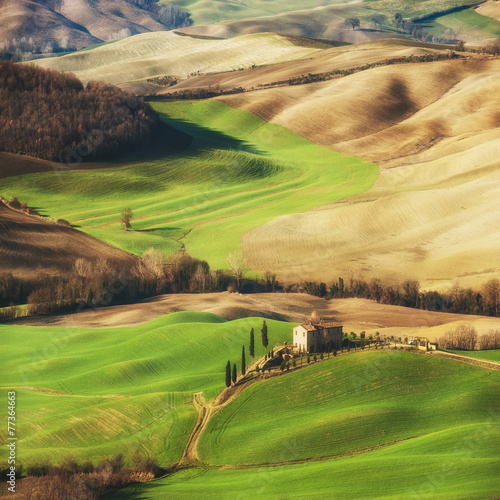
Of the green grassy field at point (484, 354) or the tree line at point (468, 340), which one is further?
the tree line at point (468, 340)

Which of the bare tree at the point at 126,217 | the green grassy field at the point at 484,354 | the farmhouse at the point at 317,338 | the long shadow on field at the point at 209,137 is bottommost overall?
the green grassy field at the point at 484,354

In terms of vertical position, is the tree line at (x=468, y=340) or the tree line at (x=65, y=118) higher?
the tree line at (x=65, y=118)

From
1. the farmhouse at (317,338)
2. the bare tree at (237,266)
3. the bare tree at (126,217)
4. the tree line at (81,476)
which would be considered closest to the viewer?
the tree line at (81,476)

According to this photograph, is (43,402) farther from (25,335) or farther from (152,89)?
(152,89)

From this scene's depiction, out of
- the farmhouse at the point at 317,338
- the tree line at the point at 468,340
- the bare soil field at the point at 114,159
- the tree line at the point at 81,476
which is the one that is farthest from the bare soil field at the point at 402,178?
the tree line at the point at 81,476

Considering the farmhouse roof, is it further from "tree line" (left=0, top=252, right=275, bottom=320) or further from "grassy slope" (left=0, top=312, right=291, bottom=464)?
"tree line" (left=0, top=252, right=275, bottom=320)

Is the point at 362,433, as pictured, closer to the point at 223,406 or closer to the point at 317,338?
the point at 223,406

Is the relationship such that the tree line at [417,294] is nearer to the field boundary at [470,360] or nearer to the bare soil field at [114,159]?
the field boundary at [470,360]
